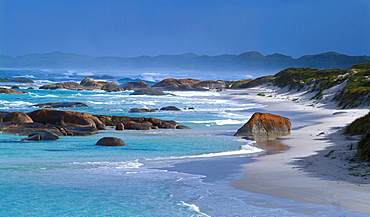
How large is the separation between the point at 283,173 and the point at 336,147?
13.2 ft

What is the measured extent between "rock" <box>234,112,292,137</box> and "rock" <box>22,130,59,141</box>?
6.72m

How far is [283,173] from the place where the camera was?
10.4 metres

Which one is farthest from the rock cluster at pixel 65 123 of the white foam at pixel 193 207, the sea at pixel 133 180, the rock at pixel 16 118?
the white foam at pixel 193 207

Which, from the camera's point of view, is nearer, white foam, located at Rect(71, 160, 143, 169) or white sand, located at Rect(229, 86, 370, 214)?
white sand, located at Rect(229, 86, 370, 214)

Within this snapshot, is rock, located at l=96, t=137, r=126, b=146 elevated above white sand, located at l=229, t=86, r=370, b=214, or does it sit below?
above

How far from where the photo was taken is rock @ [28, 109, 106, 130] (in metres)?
21.8

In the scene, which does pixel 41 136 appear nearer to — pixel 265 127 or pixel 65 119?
pixel 65 119

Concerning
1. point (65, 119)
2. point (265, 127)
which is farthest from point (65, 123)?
point (265, 127)

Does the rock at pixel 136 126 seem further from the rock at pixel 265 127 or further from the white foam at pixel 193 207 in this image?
the white foam at pixel 193 207

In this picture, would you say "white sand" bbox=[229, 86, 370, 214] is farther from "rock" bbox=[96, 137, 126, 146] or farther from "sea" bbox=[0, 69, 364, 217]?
"rock" bbox=[96, 137, 126, 146]

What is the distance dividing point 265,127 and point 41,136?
8.13m

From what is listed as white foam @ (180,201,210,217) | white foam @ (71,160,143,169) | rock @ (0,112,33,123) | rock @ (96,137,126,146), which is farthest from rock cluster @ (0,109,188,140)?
white foam @ (180,201,210,217)

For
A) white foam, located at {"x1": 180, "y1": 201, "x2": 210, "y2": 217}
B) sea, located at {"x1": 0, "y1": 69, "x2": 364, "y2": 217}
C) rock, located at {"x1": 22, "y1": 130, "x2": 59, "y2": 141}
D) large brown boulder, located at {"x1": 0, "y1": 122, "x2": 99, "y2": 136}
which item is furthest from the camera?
large brown boulder, located at {"x1": 0, "y1": 122, "x2": 99, "y2": 136}

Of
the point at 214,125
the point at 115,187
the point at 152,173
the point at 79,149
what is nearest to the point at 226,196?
the point at 115,187
